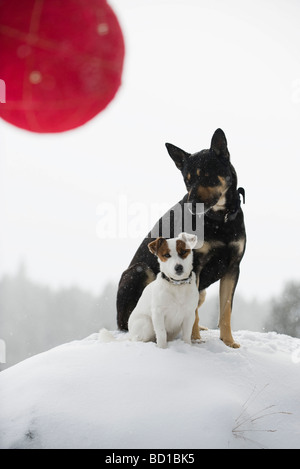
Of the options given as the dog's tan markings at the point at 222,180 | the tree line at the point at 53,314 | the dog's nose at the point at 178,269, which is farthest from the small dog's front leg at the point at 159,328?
the tree line at the point at 53,314

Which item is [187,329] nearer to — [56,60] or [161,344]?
[161,344]

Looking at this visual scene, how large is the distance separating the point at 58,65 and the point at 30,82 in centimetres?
10

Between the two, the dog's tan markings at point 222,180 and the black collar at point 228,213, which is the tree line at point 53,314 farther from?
the dog's tan markings at point 222,180

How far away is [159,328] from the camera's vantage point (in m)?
3.42

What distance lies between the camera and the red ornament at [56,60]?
3.88ft

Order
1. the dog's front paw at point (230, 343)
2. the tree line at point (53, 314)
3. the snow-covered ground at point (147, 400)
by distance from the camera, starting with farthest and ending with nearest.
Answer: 1. the tree line at point (53, 314)
2. the dog's front paw at point (230, 343)
3. the snow-covered ground at point (147, 400)

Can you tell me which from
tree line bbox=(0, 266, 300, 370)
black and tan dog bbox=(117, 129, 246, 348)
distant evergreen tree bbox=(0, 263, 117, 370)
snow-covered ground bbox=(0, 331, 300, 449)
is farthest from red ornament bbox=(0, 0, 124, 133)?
distant evergreen tree bbox=(0, 263, 117, 370)

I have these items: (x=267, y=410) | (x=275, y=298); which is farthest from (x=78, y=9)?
(x=275, y=298)

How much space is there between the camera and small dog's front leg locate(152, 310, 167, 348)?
3387mm

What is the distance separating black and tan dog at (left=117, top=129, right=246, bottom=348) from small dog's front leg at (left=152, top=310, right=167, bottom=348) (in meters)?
0.55

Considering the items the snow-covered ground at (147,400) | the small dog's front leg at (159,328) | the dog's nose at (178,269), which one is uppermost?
the dog's nose at (178,269)

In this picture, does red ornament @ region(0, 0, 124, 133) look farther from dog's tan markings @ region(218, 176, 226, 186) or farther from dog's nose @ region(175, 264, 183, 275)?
dog's tan markings @ region(218, 176, 226, 186)

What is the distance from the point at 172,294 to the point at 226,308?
0.83m

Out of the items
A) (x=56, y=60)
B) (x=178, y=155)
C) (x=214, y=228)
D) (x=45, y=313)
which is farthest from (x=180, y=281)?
(x=45, y=313)
